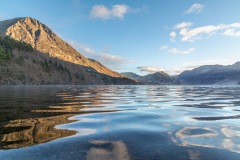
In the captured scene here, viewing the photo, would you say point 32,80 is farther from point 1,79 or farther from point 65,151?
point 65,151

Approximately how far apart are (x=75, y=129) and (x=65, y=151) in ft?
9.38

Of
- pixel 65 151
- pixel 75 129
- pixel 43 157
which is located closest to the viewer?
pixel 43 157

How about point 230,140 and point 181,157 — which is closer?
point 181,157

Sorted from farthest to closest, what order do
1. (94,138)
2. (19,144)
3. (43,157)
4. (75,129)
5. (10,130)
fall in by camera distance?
(75,129), (10,130), (94,138), (19,144), (43,157)

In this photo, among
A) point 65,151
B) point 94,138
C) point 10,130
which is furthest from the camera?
point 10,130

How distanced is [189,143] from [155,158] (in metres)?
1.80

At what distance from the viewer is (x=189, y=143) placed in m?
6.36

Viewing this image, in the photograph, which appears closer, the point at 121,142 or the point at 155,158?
the point at 155,158

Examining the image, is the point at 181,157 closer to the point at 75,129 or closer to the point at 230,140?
the point at 230,140

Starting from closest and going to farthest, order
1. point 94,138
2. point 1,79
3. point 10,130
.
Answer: point 94,138, point 10,130, point 1,79

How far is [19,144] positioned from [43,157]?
1.30m

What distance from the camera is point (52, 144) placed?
596cm

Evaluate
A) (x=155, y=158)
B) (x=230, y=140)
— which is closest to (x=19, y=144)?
(x=155, y=158)

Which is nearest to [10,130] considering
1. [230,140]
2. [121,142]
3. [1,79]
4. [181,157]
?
[121,142]
